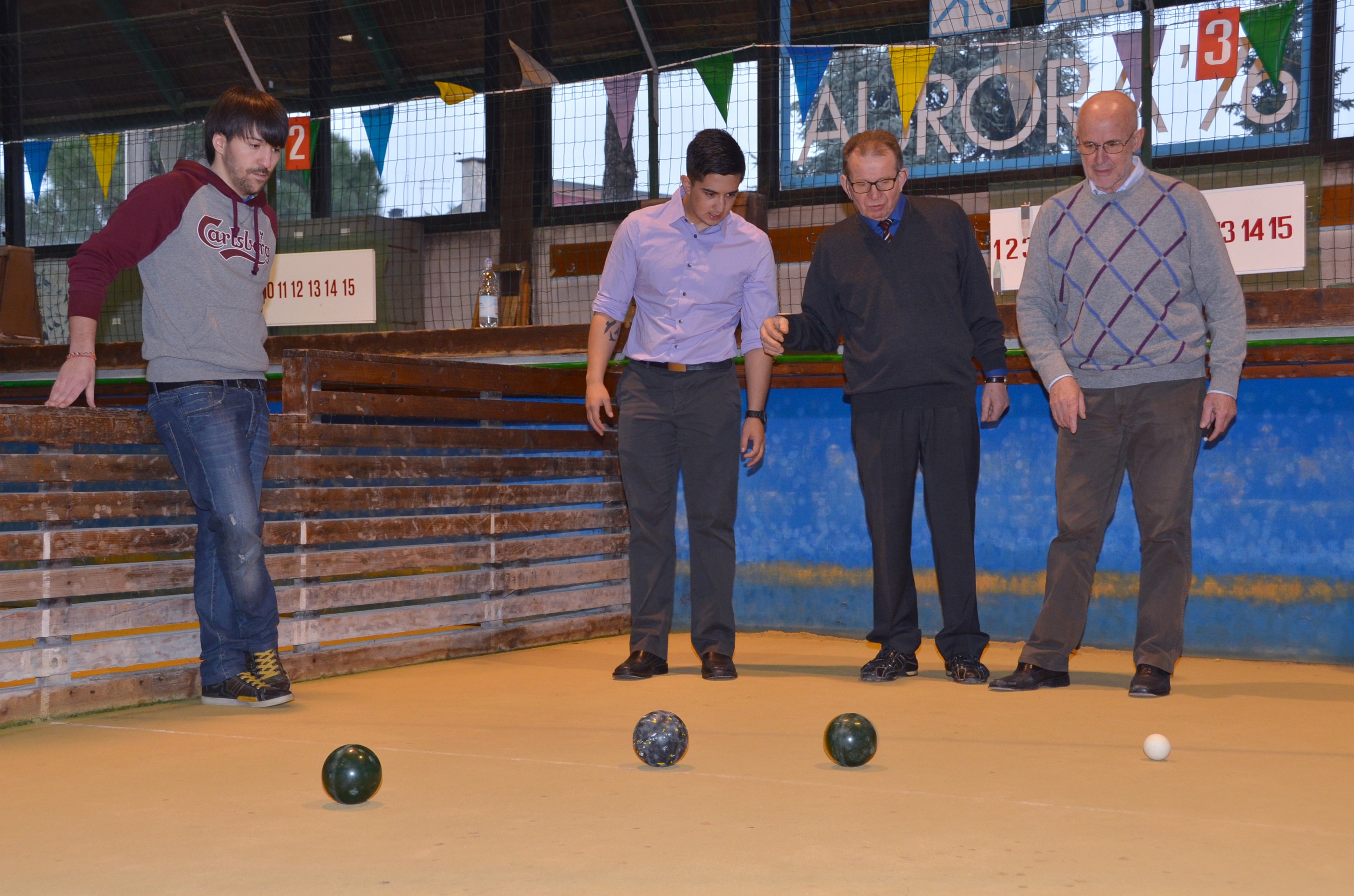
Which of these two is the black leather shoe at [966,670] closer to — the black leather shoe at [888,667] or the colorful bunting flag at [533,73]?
the black leather shoe at [888,667]

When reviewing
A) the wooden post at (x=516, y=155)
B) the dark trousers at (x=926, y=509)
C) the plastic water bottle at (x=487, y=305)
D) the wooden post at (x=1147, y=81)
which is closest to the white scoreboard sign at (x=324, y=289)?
the plastic water bottle at (x=487, y=305)

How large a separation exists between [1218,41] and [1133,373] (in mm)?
2108

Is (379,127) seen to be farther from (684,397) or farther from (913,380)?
(913,380)

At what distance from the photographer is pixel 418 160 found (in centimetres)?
774

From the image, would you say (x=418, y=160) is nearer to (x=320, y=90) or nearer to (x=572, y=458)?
(x=320, y=90)

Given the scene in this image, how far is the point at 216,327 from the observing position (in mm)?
3680

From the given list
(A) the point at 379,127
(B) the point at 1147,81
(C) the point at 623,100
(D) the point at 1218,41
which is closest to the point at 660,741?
(B) the point at 1147,81

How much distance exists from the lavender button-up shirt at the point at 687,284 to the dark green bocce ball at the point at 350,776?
6.85ft

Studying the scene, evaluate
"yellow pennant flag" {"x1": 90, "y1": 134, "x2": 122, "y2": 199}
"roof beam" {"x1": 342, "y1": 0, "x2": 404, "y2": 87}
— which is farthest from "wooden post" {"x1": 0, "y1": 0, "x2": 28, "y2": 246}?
"roof beam" {"x1": 342, "y1": 0, "x2": 404, "y2": 87}

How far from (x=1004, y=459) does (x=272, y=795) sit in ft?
11.4

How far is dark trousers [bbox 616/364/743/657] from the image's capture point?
442 cm

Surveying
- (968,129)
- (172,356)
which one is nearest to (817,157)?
(968,129)

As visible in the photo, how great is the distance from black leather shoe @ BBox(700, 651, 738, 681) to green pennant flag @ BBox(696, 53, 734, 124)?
123 inches

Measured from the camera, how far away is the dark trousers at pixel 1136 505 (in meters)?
4.03
